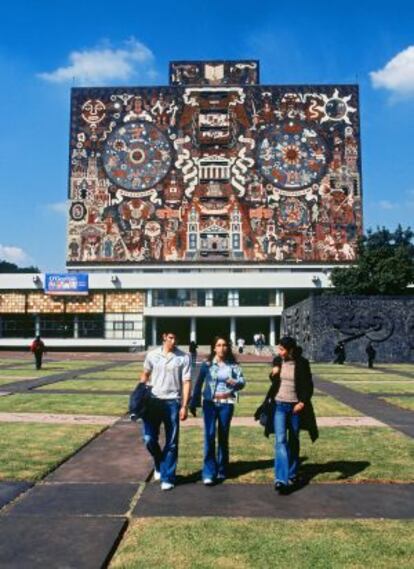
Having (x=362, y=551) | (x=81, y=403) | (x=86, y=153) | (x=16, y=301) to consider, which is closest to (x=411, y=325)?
(x=81, y=403)

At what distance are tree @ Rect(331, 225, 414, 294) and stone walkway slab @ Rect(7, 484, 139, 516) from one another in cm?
5383

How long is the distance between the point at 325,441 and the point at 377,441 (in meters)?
0.85

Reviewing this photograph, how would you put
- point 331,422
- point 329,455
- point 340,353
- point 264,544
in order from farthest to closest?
point 340,353
point 331,422
point 329,455
point 264,544

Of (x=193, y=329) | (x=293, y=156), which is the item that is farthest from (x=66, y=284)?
(x=293, y=156)

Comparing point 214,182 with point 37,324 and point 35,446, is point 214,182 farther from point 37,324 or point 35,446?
point 35,446

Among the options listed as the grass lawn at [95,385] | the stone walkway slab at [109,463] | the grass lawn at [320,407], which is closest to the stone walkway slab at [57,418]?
the stone walkway slab at [109,463]

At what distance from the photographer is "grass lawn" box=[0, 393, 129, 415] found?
1288cm

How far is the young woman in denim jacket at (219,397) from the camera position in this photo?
7038 mm

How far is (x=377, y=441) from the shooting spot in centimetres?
960

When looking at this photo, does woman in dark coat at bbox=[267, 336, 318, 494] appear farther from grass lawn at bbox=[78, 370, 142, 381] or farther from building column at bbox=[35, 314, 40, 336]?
building column at bbox=[35, 314, 40, 336]

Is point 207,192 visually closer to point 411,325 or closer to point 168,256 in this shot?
point 168,256

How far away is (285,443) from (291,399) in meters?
0.51

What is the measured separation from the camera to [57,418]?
38.7ft

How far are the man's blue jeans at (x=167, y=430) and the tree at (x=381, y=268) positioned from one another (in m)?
53.3
